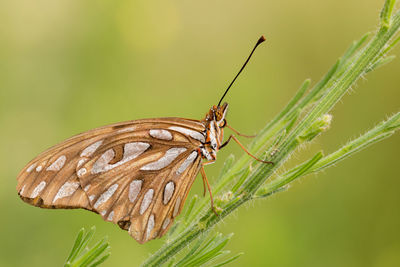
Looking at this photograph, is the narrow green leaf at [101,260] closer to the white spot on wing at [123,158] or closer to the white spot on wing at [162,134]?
the white spot on wing at [123,158]

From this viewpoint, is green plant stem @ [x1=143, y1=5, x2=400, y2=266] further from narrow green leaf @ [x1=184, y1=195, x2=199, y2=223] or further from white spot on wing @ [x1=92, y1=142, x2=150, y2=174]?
white spot on wing @ [x1=92, y1=142, x2=150, y2=174]

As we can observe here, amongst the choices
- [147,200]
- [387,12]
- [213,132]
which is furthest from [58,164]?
[387,12]

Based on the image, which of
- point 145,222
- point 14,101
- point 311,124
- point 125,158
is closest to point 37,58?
point 14,101

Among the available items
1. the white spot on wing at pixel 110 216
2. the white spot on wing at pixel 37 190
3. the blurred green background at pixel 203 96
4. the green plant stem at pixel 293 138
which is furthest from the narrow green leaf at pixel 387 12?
the blurred green background at pixel 203 96

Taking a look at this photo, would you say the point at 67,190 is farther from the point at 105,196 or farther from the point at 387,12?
the point at 387,12

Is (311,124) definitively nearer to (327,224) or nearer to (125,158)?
(125,158)
